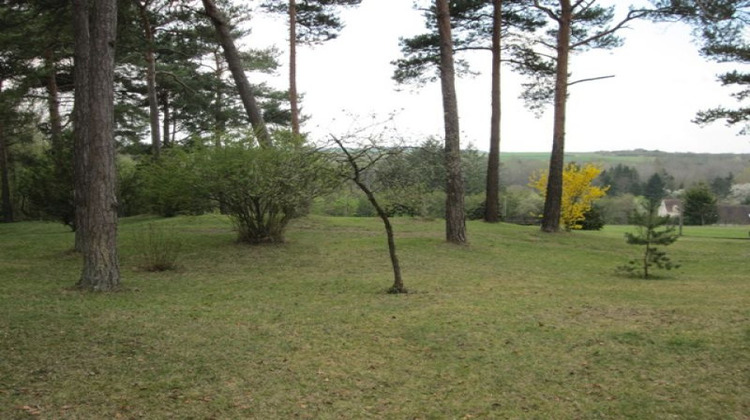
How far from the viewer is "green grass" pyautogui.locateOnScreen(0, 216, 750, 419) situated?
160 inches

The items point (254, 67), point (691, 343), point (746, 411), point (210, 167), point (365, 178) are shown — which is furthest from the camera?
point (254, 67)

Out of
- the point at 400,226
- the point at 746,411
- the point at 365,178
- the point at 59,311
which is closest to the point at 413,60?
the point at 400,226

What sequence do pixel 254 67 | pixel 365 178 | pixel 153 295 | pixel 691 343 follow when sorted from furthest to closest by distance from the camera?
pixel 254 67, pixel 365 178, pixel 153 295, pixel 691 343

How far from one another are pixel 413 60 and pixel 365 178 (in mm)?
12398

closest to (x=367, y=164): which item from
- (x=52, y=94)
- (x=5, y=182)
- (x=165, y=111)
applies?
(x=52, y=94)

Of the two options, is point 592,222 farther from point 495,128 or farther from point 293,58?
point 293,58

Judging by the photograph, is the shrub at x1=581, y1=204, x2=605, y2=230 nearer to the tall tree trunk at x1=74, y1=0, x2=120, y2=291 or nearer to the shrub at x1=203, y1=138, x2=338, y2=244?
the shrub at x1=203, y1=138, x2=338, y2=244

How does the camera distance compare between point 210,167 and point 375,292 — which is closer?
point 375,292

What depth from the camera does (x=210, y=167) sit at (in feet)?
36.3

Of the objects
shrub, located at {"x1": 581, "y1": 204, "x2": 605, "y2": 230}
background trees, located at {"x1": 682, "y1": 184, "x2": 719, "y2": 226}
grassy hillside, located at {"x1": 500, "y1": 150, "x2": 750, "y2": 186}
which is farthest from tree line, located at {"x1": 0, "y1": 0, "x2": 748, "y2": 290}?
grassy hillside, located at {"x1": 500, "y1": 150, "x2": 750, "y2": 186}

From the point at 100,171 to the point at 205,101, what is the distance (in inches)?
700

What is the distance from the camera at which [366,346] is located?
5.47 m

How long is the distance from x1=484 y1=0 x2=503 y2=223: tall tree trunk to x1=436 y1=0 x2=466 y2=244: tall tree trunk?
239 inches

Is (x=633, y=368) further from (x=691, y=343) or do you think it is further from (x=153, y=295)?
(x=153, y=295)
